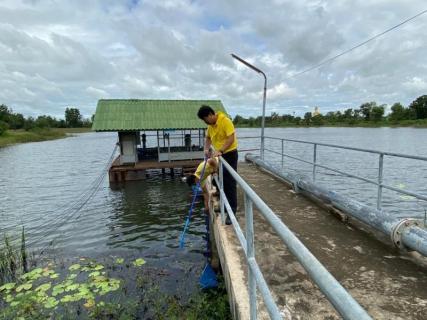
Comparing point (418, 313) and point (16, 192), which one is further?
point (16, 192)

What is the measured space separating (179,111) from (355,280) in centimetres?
1691

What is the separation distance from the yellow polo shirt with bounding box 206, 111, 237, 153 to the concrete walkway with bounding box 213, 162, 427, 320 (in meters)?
1.21


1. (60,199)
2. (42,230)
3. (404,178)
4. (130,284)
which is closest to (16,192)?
(60,199)

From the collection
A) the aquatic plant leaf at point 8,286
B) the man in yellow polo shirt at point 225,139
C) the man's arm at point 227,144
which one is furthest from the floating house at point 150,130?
the man's arm at point 227,144

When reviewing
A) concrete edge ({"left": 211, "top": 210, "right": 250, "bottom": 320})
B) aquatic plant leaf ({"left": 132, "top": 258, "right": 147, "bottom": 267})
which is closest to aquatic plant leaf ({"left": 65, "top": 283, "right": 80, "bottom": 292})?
aquatic plant leaf ({"left": 132, "top": 258, "right": 147, "bottom": 267})

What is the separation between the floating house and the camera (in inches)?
647

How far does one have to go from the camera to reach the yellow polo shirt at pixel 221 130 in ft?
14.4

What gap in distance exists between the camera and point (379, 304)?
247 centimetres

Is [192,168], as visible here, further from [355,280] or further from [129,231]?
[355,280]

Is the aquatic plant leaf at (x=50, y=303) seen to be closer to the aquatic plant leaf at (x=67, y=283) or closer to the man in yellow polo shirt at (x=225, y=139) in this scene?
the aquatic plant leaf at (x=67, y=283)

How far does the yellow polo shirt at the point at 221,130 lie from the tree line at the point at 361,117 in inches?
3216

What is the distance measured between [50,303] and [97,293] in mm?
727

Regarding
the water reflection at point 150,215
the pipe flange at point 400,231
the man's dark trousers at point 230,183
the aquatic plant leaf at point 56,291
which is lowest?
the water reflection at point 150,215

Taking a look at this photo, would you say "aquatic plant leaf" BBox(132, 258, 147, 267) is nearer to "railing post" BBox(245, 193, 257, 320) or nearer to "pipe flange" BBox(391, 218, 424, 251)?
"pipe flange" BBox(391, 218, 424, 251)
